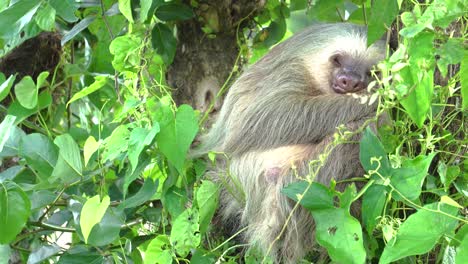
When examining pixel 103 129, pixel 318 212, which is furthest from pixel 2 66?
pixel 318 212

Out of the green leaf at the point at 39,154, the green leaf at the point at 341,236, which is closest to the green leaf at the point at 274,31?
the green leaf at the point at 39,154

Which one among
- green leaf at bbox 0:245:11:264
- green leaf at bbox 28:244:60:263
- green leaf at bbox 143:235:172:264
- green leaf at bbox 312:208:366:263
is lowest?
green leaf at bbox 28:244:60:263

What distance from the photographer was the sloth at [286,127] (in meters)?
3.13

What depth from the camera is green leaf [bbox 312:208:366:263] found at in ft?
7.67

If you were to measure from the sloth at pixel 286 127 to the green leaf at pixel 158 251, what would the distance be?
0.36 m

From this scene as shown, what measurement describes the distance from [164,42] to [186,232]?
1055 mm

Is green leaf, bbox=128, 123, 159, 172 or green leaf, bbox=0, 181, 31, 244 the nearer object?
green leaf, bbox=128, 123, 159, 172

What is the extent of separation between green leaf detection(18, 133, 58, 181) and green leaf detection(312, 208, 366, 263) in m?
1.21

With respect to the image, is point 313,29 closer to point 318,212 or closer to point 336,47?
point 336,47

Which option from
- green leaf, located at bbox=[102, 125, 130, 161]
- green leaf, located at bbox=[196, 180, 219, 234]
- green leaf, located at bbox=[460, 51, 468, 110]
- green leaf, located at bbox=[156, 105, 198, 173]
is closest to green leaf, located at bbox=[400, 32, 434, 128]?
green leaf, located at bbox=[460, 51, 468, 110]

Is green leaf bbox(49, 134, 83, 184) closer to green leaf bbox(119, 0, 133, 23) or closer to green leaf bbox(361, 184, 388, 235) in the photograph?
green leaf bbox(119, 0, 133, 23)

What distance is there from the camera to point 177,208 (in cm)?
303

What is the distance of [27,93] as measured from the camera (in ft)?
10.7

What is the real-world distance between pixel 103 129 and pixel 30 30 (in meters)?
0.56
